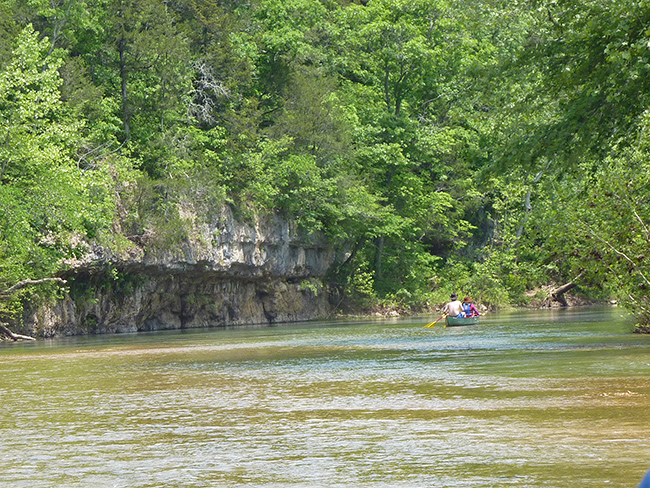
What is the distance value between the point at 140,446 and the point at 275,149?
39247 millimetres

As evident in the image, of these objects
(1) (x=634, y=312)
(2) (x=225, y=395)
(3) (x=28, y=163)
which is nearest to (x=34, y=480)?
(2) (x=225, y=395)

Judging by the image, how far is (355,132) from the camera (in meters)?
55.6

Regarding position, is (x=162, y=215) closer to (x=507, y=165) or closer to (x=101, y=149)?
(x=101, y=149)

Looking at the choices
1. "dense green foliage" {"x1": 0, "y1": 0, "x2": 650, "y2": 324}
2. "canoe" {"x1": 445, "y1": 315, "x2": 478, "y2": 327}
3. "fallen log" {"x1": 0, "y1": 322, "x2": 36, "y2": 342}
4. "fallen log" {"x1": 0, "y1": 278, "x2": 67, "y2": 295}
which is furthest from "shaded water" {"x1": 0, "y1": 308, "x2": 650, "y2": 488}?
"fallen log" {"x1": 0, "y1": 322, "x2": 36, "y2": 342}

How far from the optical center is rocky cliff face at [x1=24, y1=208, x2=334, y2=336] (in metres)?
40.9

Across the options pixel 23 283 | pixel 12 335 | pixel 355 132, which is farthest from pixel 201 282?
pixel 23 283

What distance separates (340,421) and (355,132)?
150ft

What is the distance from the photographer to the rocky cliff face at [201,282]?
134 ft

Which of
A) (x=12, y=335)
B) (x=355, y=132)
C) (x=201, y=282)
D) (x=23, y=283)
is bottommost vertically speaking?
(x=12, y=335)

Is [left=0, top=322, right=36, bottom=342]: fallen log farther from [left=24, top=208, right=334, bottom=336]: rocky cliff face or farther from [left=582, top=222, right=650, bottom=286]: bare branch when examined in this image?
[left=582, top=222, right=650, bottom=286]: bare branch

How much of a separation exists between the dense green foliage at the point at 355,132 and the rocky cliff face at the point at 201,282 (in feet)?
3.83

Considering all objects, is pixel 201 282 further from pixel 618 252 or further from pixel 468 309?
pixel 618 252

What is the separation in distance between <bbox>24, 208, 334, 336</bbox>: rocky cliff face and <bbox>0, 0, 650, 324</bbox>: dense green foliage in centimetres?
117

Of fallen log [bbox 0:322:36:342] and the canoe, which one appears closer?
the canoe
